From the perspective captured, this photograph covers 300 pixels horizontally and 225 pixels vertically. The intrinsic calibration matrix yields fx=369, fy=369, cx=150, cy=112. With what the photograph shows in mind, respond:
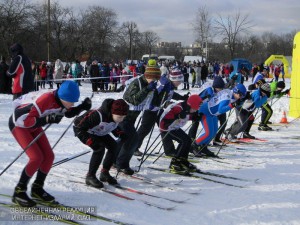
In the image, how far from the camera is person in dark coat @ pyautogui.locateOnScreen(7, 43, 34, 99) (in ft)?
23.8

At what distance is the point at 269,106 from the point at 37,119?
786 cm

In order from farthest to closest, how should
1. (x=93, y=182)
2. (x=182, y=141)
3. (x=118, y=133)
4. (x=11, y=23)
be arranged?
1. (x=11, y=23)
2. (x=182, y=141)
3. (x=118, y=133)
4. (x=93, y=182)

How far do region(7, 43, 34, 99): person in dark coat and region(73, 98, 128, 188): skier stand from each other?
3.26 m

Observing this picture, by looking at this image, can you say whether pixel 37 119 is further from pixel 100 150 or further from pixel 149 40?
Result: pixel 149 40

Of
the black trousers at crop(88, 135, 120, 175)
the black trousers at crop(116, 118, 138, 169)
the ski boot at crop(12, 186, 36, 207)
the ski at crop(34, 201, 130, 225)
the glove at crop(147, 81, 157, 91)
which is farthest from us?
the glove at crop(147, 81, 157, 91)

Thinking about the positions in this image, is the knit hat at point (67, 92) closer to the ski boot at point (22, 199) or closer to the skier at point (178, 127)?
the ski boot at point (22, 199)

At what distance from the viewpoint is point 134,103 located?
18.6 feet

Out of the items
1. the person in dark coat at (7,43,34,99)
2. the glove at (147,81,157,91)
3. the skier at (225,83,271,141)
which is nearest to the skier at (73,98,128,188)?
the glove at (147,81,157,91)

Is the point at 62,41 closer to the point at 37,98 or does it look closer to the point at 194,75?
the point at 194,75

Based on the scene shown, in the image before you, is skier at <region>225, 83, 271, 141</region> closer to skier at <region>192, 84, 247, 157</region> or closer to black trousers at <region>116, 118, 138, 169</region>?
skier at <region>192, 84, 247, 157</region>

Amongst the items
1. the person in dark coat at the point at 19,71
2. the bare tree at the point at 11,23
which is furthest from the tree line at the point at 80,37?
the person in dark coat at the point at 19,71

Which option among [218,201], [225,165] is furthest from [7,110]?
[218,201]

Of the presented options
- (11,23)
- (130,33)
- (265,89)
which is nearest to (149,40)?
(130,33)

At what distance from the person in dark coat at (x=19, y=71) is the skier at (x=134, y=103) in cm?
259
